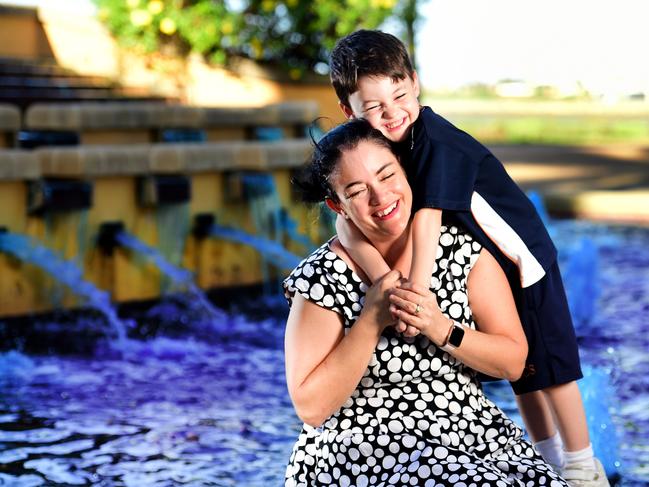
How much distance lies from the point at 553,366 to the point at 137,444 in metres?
Answer: 2.03

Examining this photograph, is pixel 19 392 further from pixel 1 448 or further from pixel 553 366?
pixel 553 366

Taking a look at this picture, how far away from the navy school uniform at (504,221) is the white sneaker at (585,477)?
0.90 feet

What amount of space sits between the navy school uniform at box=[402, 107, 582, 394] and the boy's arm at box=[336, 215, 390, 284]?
0.18 meters

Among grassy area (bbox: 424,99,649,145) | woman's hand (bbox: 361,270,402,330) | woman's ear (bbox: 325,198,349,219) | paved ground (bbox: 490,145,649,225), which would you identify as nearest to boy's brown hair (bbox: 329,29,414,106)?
woman's ear (bbox: 325,198,349,219)

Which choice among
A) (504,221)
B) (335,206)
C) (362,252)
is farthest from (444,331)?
(504,221)

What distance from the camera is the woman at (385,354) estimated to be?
2.90 meters

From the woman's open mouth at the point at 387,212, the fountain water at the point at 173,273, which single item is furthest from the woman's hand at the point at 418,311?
the fountain water at the point at 173,273

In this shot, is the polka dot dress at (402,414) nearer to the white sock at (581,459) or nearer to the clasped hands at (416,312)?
the clasped hands at (416,312)

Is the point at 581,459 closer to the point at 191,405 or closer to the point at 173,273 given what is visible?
the point at 191,405

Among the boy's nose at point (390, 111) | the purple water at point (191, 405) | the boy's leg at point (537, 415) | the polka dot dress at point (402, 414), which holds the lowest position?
the purple water at point (191, 405)

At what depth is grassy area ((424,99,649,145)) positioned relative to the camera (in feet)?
70.9

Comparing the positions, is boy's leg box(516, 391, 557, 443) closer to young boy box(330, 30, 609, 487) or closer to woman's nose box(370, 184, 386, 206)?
young boy box(330, 30, 609, 487)

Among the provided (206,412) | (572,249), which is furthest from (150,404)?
(572,249)

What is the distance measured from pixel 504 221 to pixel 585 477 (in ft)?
2.76
